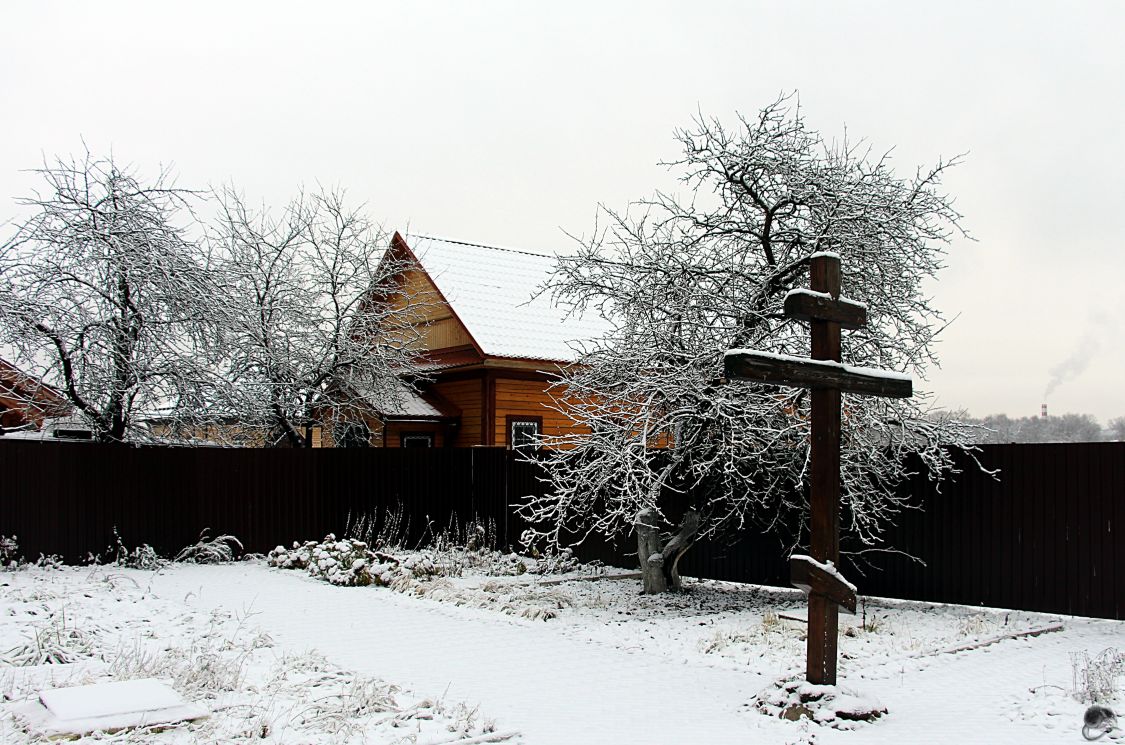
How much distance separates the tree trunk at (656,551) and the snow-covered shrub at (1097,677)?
4.78m

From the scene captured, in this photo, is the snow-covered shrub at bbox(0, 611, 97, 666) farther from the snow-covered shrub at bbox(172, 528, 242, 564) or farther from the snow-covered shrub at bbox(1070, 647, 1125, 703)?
the snow-covered shrub at bbox(1070, 647, 1125, 703)

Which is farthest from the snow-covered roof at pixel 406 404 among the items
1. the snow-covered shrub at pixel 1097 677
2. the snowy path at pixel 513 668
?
the snow-covered shrub at pixel 1097 677

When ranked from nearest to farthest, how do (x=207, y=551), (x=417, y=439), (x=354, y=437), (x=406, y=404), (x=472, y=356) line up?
1. (x=207, y=551)
2. (x=472, y=356)
3. (x=354, y=437)
4. (x=406, y=404)
5. (x=417, y=439)

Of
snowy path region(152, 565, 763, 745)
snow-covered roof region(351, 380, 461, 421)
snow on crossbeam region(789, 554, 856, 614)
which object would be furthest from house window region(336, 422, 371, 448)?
snow on crossbeam region(789, 554, 856, 614)

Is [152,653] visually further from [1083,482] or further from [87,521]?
[1083,482]

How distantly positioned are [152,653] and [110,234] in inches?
359

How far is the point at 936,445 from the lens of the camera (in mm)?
11234

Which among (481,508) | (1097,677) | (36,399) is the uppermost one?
(36,399)

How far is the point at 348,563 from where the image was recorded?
47.1 feet

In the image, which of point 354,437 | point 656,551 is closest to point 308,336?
point 354,437

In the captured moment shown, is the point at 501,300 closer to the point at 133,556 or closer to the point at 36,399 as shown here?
the point at 36,399

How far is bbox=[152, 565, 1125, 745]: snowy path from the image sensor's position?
21.5 ft

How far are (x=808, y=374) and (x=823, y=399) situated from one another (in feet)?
1.07

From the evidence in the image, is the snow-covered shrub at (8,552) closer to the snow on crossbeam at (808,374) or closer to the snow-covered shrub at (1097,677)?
the snow on crossbeam at (808,374)
